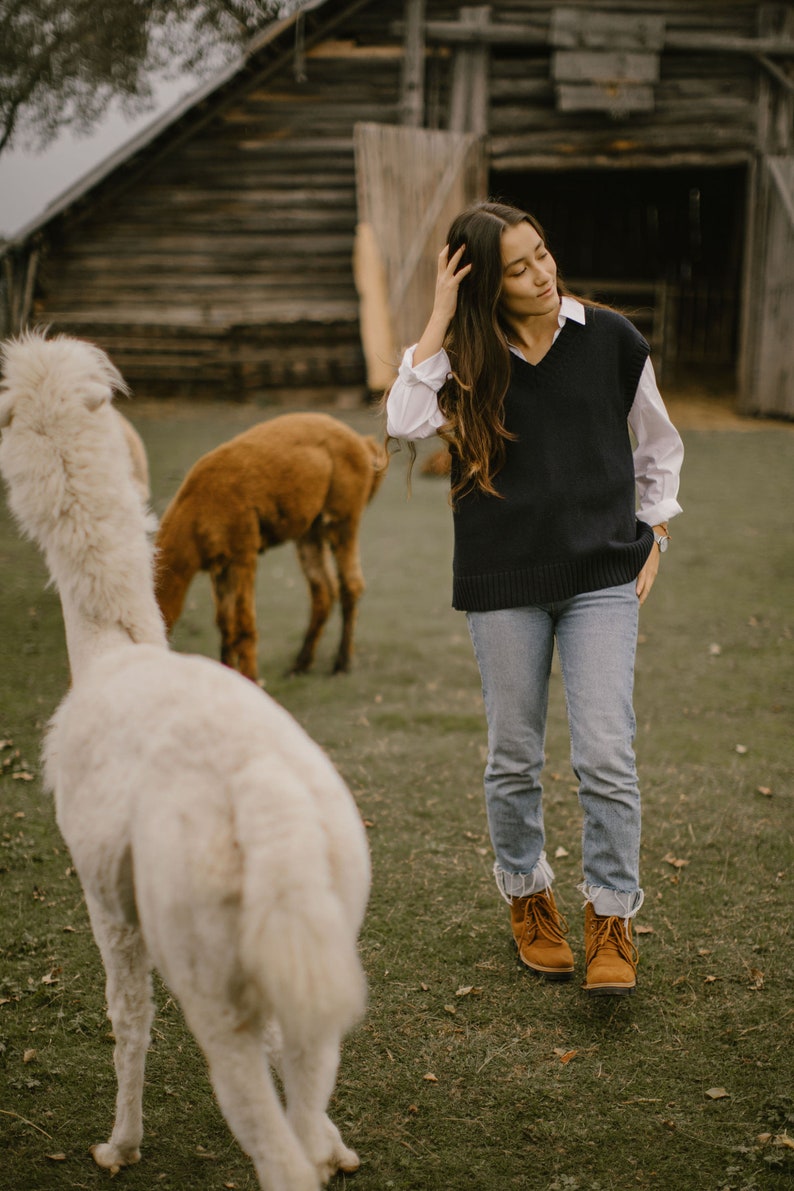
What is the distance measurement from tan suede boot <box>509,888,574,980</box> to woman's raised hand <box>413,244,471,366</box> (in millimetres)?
1720

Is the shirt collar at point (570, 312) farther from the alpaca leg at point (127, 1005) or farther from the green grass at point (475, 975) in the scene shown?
the green grass at point (475, 975)

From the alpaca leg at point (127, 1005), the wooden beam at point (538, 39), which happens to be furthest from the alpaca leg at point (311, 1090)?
the wooden beam at point (538, 39)

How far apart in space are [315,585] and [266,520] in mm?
813

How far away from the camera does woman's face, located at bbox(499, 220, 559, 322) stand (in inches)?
102

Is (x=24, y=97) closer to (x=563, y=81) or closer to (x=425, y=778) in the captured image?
(x=563, y=81)

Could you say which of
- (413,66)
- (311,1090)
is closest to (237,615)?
(311,1090)

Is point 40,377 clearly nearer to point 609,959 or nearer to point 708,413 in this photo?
point 609,959

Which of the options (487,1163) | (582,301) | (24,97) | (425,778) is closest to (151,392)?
(24,97)

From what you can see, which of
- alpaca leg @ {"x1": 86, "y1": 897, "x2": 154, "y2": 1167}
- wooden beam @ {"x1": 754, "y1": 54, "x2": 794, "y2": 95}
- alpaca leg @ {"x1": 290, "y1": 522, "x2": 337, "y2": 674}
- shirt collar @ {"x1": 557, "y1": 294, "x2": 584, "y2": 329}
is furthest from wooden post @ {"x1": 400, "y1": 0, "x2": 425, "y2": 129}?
alpaca leg @ {"x1": 86, "y1": 897, "x2": 154, "y2": 1167}

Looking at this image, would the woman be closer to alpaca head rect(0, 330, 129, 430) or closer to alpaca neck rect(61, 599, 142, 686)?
alpaca head rect(0, 330, 129, 430)

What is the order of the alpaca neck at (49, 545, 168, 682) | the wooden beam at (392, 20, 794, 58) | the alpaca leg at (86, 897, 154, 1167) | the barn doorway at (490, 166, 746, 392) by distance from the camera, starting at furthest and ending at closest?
the barn doorway at (490, 166, 746, 392) → the wooden beam at (392, 20, 794, 58) → the alpaca neck at (49, 545, 168, 682) → the alpaca leg at (86, 897, 154, 1167)

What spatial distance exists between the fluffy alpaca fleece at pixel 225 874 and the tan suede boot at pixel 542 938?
3.38 ft

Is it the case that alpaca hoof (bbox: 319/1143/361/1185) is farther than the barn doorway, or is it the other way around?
the barn doorway

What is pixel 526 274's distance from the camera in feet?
8.56
